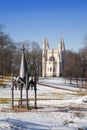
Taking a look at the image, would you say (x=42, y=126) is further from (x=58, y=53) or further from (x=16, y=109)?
(x=58, y=53)

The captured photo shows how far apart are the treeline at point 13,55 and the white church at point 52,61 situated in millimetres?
2730

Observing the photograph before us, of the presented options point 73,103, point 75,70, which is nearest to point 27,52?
point 75,70

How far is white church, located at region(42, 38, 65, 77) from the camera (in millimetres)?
114725

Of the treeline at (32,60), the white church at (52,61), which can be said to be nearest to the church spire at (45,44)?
the white church at (52,61)

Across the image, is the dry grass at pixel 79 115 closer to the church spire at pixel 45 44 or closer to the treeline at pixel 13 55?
the treeline at pixel 13 55

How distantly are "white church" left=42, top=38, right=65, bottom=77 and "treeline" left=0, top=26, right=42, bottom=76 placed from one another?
8.96ft

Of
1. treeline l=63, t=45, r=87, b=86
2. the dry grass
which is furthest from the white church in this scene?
the dry grass

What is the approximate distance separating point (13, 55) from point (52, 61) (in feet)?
80.3

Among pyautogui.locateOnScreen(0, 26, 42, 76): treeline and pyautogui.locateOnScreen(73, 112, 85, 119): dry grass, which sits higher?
pyautogui.locateOnScreen(0, 26, 42, 76): treeline

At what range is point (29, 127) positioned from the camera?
17.7m

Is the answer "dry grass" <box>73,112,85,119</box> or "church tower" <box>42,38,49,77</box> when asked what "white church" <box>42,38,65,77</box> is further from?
"dry grass" <box>73,112,85,119</box>

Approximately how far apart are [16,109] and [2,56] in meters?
53.4

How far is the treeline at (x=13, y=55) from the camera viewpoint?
8129 cm

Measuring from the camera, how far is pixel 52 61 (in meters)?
117
